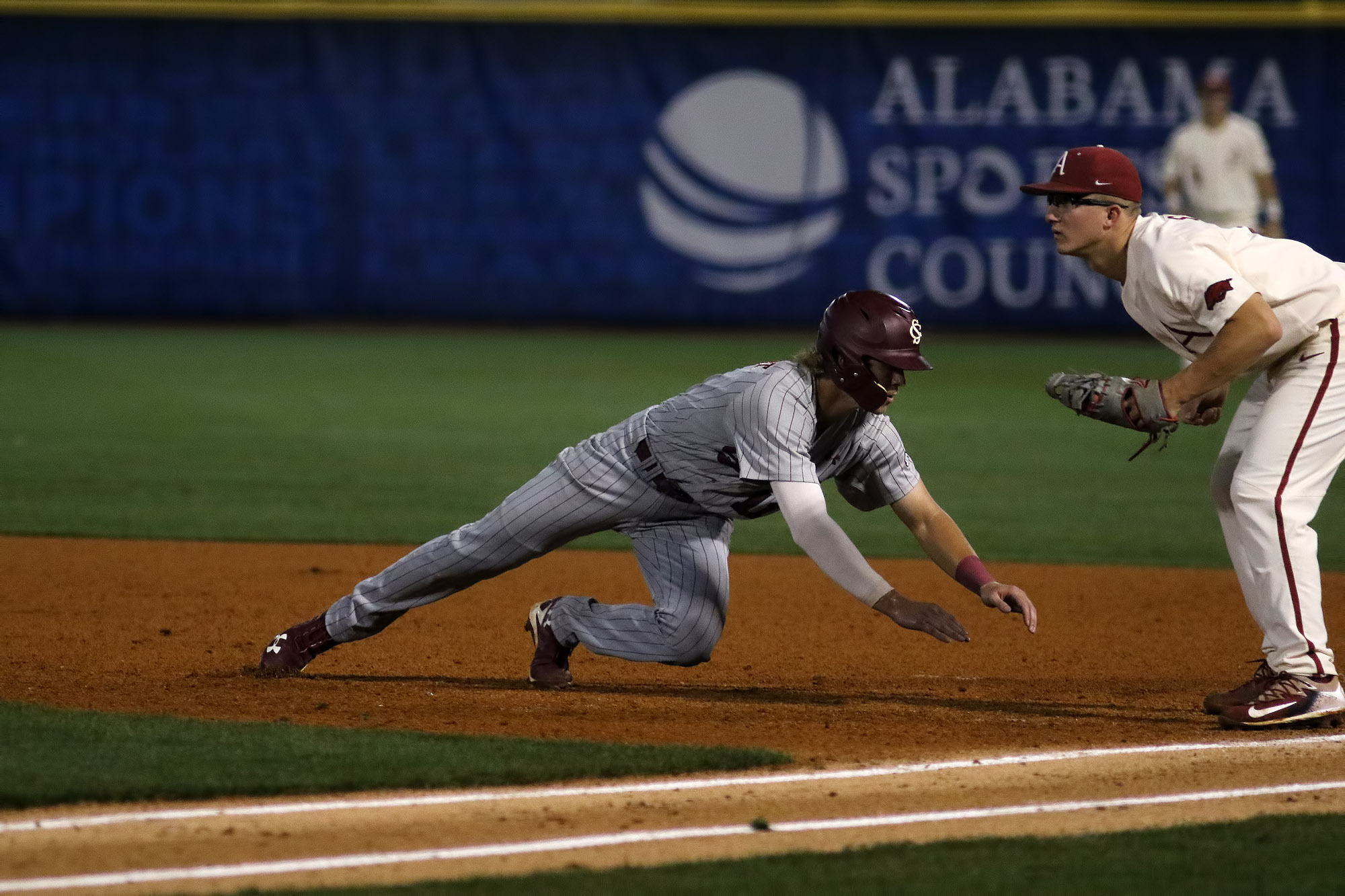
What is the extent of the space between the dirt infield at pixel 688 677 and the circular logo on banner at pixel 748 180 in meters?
11.4

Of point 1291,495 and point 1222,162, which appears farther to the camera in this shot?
point 1222,162

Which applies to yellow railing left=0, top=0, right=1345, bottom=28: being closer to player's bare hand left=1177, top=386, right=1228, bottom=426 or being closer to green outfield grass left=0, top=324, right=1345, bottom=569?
green outfield grass left=0, top=324, right=1345, bottom=569

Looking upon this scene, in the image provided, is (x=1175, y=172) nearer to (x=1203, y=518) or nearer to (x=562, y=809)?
(x=1203, y=518)

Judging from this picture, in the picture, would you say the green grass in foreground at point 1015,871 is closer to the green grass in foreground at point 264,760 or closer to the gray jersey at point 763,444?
the green grass in foreground at point 264,760

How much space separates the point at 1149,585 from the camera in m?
7.83

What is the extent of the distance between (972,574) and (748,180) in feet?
49.2

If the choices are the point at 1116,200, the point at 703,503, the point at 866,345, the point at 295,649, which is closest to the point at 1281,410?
the point at 1116,200

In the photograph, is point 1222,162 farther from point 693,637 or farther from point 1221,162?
point 693,637

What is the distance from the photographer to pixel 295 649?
5.67m

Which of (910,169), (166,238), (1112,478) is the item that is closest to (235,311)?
(166,238)

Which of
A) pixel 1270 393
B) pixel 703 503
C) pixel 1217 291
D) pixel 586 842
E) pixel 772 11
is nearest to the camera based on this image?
pixel 586 842

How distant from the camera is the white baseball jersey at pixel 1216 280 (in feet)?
15.9

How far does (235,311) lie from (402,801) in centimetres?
1635

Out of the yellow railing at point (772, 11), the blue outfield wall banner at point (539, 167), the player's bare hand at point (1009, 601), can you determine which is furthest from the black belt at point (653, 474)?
the yellow railing at point (772, 11)
